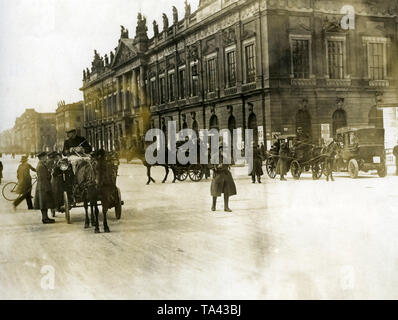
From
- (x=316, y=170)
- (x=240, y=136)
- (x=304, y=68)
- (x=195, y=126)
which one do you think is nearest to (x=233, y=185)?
(x=316, y=170)

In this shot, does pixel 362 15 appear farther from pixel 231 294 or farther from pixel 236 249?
pixel 231 294

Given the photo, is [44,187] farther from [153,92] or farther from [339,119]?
[153,92]

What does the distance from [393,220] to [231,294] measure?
5.03 m

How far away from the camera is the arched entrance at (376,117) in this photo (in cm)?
2541

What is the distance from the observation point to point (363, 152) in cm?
1839

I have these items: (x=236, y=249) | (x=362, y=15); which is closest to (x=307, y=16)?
(x=362, y=15)

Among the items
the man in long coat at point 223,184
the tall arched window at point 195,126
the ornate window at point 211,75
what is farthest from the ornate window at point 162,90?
the man in long coat at point 223,184

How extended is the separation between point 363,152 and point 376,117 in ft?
26.7

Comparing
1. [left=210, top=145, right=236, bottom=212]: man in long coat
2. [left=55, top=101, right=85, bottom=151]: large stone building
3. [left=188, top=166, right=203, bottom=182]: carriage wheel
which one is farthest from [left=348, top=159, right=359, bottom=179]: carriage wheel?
[left=55, top=101, right=85, bottom=151]: large stone building

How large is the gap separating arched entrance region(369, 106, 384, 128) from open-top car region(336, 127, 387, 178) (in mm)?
6792

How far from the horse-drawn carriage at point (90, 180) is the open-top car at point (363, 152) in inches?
430

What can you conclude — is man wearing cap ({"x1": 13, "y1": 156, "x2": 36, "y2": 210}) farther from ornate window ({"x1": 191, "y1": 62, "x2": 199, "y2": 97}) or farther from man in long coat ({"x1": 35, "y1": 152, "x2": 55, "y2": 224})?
ornate window ({"x1": 191, "y1": 62, "x2": 199, "y2": 97})

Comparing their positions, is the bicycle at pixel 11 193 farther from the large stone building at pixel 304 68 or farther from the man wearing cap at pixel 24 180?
the large stone building at pixel 304 68

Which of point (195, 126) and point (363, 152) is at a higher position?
point (195, 126)
